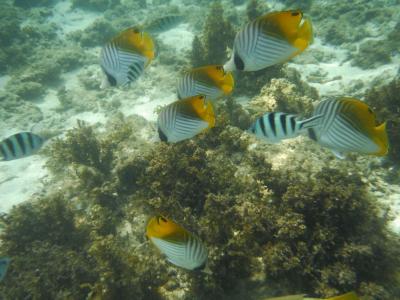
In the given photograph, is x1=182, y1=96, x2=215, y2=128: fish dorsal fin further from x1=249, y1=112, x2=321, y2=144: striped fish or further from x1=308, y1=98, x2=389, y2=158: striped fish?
x1=308, y1=98, x2=389, y2=158: striped fish

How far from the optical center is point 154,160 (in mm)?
5230

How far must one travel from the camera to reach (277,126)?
321 centimetres

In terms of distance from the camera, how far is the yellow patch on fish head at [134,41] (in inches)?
130

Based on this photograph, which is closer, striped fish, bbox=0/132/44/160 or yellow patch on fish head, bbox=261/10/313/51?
yellow patch on fish head, bbox=261/10/313/51

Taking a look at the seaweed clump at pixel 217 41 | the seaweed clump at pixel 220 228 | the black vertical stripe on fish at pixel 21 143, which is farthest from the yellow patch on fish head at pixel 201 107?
the seaweed clump at pixel 217 41

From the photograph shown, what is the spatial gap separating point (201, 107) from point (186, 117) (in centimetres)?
17

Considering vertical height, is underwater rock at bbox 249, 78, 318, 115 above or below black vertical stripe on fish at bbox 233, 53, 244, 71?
below

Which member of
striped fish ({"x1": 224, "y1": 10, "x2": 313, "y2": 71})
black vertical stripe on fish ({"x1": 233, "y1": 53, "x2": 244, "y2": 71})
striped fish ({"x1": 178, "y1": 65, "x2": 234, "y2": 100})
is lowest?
striped fish ({"x1": 178, "y1": 65, "x2": 234, "y2": 100})

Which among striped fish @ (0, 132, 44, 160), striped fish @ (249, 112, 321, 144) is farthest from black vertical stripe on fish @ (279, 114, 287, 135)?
striped fish @ (0, 132, 44, 160)

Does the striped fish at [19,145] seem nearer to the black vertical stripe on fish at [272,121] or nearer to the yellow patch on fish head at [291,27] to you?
the black vertical stripe on fish at [272,121]

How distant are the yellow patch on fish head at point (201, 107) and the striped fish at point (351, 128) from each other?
977mm

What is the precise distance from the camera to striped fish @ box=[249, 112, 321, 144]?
10.2 feet

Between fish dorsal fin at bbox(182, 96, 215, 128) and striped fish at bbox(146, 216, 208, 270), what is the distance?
3.41ft

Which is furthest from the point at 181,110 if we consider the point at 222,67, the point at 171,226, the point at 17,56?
the point at 17,56
